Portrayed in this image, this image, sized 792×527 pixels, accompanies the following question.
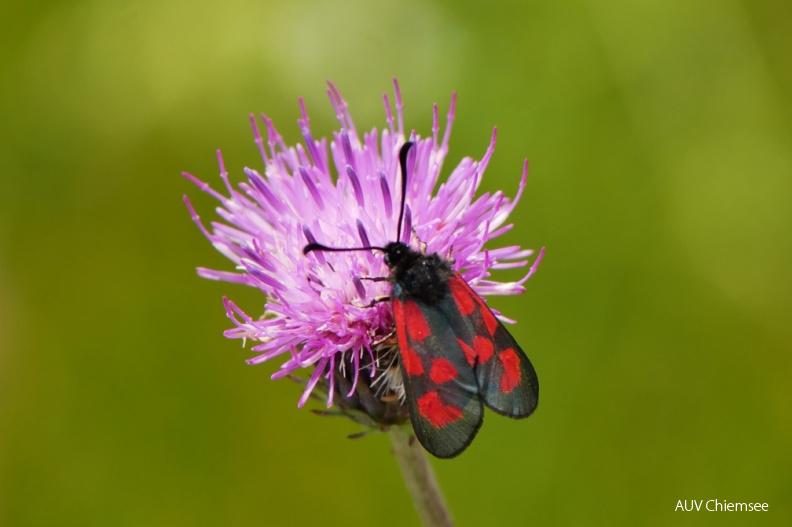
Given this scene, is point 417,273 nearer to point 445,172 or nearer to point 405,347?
point 405,347

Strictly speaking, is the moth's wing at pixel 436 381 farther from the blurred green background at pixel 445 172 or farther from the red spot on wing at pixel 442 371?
the blurred green background at pixel 445 172

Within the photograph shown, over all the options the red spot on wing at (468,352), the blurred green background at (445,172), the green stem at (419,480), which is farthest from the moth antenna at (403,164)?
the blurred green background at (445,172)

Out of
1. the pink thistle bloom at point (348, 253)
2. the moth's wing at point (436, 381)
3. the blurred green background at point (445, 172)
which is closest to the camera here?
the moth's wing at point (436, 381)

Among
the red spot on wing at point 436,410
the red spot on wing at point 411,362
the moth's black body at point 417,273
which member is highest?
the moth's black body at point 417,273

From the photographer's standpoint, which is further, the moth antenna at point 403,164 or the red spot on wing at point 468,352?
the moth antenna at point 403,164

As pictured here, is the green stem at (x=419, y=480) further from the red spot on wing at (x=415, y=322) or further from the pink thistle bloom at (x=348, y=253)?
the red spot on wing at (x=415, y=322)

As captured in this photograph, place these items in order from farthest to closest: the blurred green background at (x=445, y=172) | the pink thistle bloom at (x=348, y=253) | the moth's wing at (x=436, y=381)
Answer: the blurred green background at (x=445, y=172), the pink thistle bloom at (x=348, y=253), the moth's wing at (x=436, y=381)

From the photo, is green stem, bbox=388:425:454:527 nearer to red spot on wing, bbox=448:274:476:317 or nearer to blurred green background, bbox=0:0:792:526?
red spot on wing, bbox=448:274:476:317

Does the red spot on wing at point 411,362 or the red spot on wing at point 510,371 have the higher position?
the red spot on wing at point 411,362
